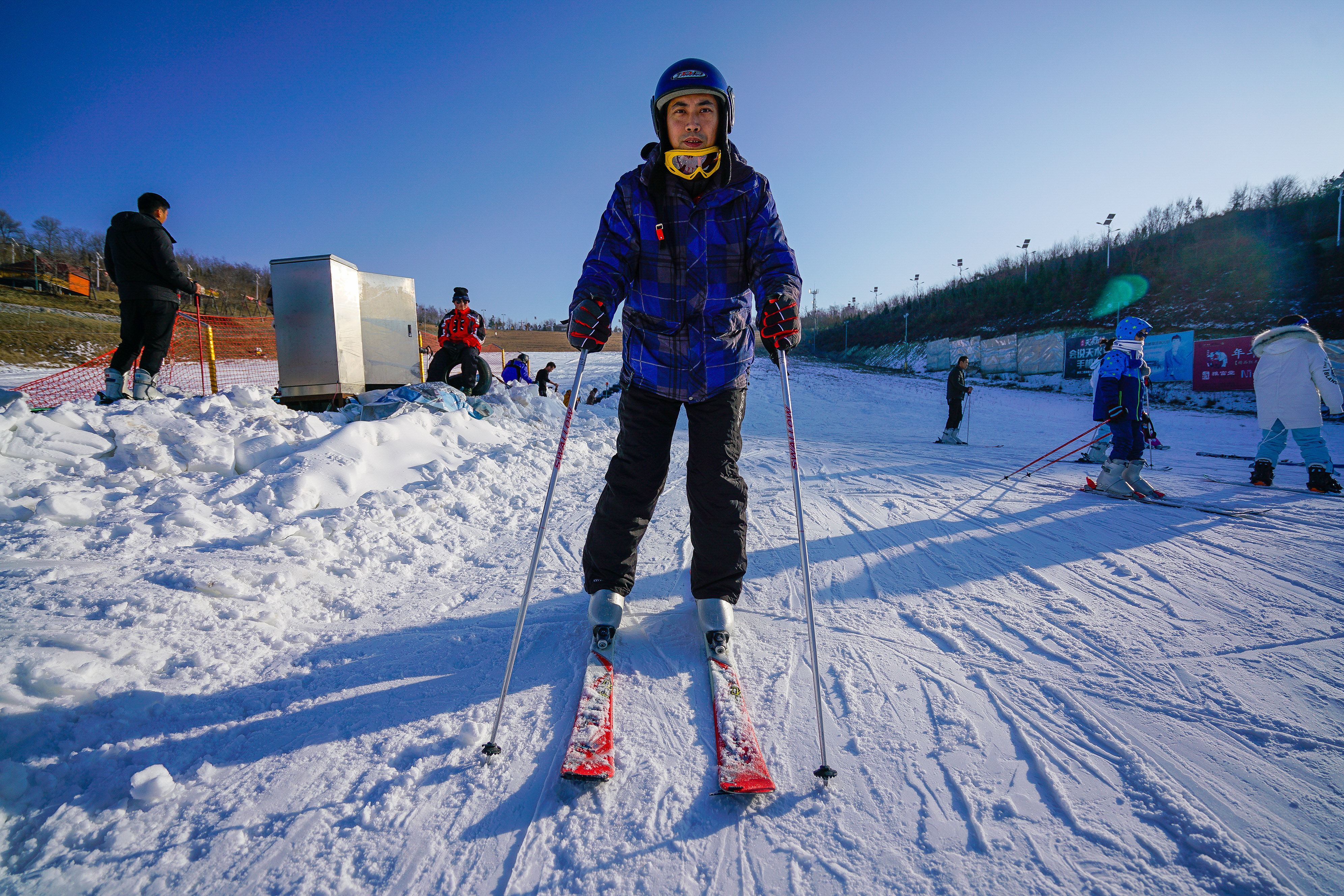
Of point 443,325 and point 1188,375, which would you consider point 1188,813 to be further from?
point 1188,375

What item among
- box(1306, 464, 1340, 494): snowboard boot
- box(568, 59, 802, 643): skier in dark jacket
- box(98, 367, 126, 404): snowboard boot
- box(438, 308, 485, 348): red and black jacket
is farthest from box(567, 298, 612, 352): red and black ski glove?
box(1306, 464, 1340, 494): snowboard boot

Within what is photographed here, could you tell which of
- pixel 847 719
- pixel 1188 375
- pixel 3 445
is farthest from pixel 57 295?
pixel 1188 375

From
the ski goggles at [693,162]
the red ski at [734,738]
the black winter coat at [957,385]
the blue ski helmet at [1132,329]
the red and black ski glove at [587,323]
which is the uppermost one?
the ski goggles at [693,162]

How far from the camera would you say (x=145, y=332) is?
492 centimetres

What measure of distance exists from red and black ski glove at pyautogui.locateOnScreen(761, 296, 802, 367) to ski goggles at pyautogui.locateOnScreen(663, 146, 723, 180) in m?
0.58

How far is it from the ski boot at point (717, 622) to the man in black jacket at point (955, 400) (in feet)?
29.6

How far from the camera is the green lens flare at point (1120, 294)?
26891mm

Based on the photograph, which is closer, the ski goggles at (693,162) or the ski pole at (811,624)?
the ski pole at (811,624)

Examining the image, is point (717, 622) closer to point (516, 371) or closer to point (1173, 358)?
point (516, 371)

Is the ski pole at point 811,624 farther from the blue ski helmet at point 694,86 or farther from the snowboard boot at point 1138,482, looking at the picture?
the snowboard boot at point 1138,482

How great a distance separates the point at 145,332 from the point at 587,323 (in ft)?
18.2

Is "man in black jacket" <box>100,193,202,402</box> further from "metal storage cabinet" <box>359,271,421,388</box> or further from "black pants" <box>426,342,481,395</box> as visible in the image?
"black pants" <box>426,342,481,395</box>

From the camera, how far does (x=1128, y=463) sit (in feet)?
15.9

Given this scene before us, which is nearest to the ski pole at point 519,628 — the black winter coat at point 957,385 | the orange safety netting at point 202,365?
the orange safety netting at point 202,365
